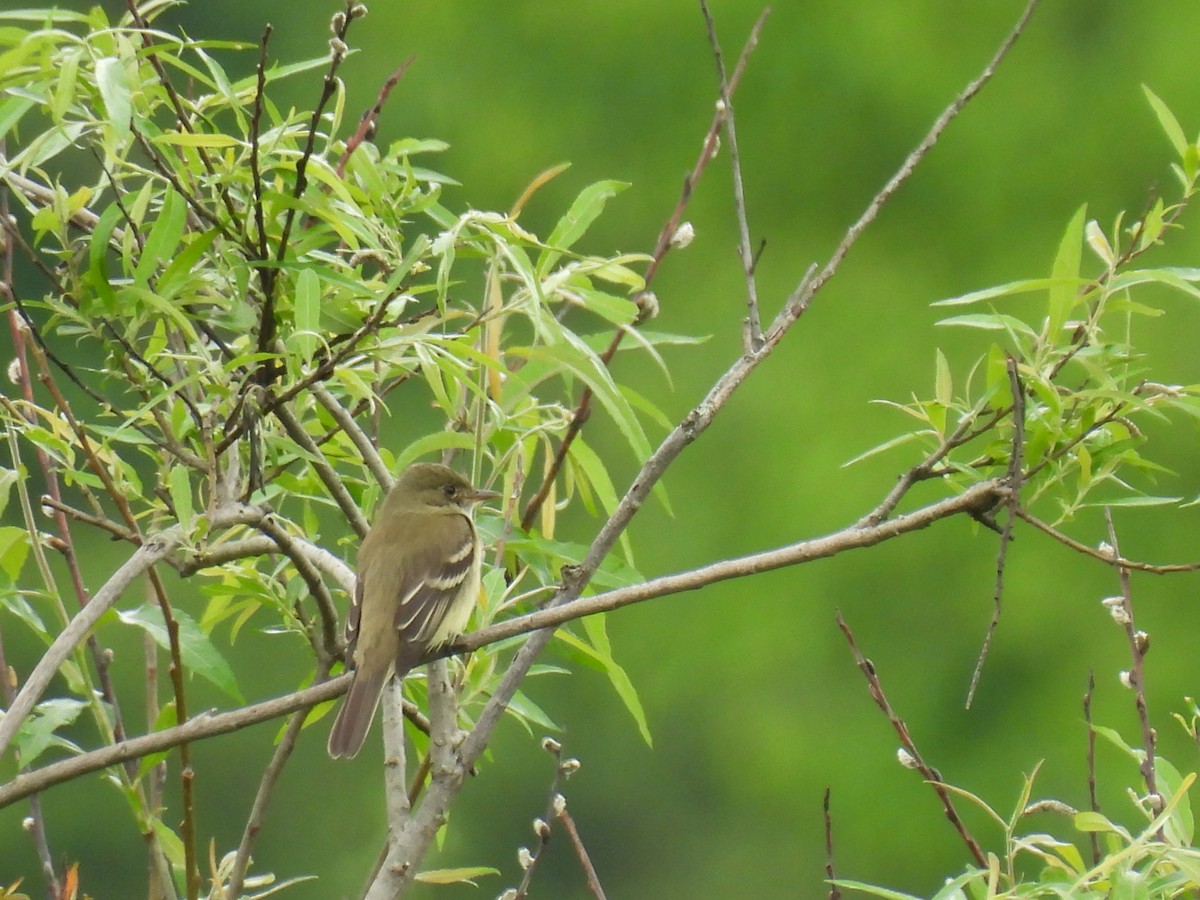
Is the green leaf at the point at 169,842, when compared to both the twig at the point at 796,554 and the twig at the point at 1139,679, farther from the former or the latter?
the twig at the point at 1139,679

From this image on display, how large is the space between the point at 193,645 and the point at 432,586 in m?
1.56

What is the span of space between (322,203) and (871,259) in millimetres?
14239

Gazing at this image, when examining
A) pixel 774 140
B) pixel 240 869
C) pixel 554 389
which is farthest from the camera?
pixel 774 140

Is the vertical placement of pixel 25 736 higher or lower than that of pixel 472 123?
higher

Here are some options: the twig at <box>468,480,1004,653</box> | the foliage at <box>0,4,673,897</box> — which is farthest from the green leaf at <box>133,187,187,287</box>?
the twig at <box>468,480,1004,653</box>

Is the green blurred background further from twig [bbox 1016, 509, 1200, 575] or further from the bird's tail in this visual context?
twig [bbox 1016, 509, 1200, 575]

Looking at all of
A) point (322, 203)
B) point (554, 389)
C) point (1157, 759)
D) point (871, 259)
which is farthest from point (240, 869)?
point (871, 259)

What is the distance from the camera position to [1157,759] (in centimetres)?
289

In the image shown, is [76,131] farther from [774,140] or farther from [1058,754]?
[774,140]

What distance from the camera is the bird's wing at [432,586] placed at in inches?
157

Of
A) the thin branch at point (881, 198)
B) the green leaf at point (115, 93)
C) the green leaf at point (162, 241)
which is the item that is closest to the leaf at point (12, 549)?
the green leaf at point (162, 241)

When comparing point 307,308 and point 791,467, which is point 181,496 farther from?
point 791,467

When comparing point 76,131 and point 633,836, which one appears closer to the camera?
point 76,131

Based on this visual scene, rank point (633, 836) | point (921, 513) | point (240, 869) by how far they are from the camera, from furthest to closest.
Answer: point (633, 836)
point (240, 869)
point (921, 513)
